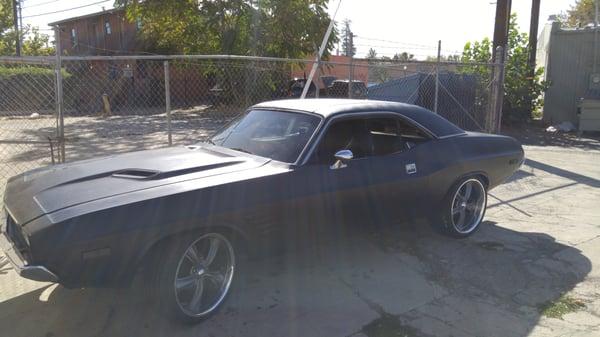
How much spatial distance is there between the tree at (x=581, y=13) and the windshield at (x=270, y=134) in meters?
48.4

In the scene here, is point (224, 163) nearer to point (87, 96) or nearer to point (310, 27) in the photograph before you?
point (310, 27)

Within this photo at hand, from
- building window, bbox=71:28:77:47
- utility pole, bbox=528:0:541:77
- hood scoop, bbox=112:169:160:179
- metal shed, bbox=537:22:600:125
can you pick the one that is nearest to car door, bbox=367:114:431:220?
hood scoop, bbox=112:169:160:179

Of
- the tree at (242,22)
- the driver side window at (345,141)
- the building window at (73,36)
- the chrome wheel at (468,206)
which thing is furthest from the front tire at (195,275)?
the building window at (73,36)

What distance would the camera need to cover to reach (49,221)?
283 centimetres

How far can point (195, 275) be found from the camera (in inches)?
131

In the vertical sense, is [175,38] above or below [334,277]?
above

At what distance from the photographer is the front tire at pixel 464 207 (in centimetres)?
484

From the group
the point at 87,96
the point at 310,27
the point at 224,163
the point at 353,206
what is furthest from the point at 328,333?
the point at 87,96

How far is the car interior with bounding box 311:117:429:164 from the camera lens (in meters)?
4.00

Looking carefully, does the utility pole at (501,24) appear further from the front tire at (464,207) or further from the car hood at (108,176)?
the car hood at (108,176)

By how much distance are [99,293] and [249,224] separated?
1.37m

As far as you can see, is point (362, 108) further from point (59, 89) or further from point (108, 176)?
point (59, 89)

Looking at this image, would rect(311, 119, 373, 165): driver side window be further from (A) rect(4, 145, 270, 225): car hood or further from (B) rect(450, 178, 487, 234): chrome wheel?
(B) rect(450, 178, 487, 234): chrome wheel

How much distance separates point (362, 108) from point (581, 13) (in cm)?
5533
